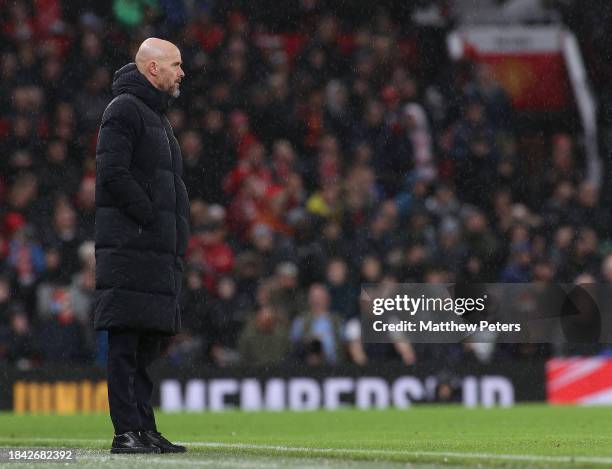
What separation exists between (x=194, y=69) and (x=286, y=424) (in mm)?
7156

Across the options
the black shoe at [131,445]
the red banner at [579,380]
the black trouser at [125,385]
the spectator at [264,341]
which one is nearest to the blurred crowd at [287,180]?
the spectator at [264,341]

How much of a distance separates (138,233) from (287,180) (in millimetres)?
10152

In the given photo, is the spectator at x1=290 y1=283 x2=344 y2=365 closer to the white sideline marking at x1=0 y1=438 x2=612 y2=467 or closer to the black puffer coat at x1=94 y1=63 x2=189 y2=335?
the white sideline marking at x1=0 y1=438 x2=612 y2=467

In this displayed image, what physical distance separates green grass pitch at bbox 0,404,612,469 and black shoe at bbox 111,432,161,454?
0.12m

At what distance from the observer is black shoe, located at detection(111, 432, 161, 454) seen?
745 centimetres

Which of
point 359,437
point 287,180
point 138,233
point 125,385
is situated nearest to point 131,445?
point 125,385

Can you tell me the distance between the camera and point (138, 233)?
749cm

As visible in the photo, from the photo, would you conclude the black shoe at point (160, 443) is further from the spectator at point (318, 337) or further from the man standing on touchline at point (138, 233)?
the spectator at point (318, 337)

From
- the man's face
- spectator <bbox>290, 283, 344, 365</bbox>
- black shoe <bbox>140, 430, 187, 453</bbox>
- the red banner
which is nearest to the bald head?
the man's face

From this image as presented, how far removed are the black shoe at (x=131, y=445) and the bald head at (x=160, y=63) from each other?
169cm

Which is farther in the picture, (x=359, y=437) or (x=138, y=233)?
(x=359, y=437)

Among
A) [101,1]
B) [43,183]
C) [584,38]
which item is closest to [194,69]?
[101,1]

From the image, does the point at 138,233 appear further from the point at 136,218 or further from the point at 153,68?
the point at 153,68

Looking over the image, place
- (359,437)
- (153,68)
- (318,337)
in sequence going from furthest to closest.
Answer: (318,337)
(359,437)
(153,68)
